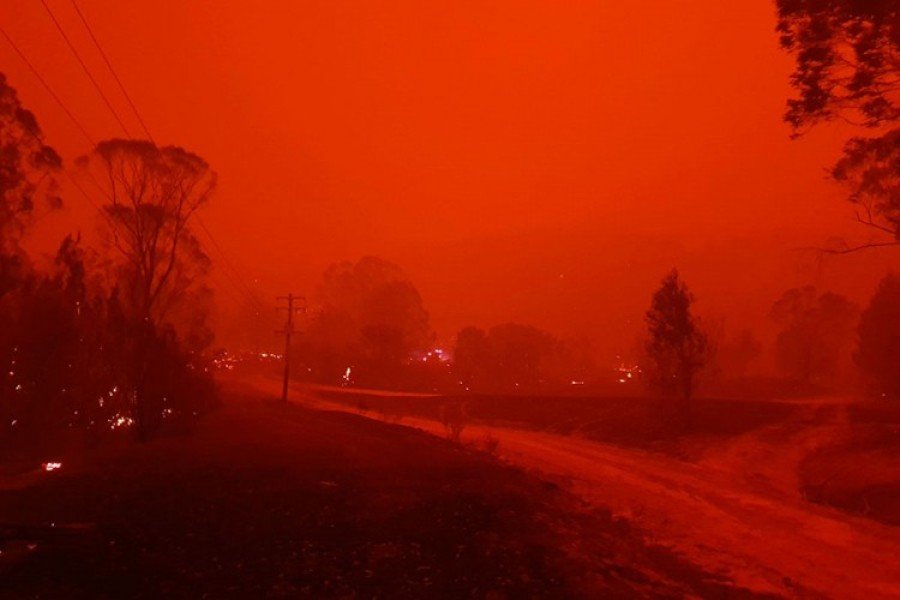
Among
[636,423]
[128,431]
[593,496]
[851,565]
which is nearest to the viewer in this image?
[851,565]

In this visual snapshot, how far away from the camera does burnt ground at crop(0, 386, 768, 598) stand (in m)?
9.36

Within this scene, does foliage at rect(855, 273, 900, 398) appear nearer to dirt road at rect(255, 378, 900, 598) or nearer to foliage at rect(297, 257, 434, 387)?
dirt road at rect(255, 378, 900, 598)

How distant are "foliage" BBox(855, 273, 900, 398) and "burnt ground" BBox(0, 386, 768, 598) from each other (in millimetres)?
45421

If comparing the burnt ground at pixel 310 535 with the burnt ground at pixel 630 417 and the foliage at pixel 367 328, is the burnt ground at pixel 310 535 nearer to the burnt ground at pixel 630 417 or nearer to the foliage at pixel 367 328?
the burnt ground at pixel 630 417

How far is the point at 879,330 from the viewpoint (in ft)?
186

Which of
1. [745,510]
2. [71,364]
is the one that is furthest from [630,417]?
[71,364]

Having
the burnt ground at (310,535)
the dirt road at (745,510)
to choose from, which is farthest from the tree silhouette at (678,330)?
the burnt ground at (310,535)

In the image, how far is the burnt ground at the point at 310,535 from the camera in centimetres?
936

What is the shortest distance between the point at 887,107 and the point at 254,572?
15229 millimetres

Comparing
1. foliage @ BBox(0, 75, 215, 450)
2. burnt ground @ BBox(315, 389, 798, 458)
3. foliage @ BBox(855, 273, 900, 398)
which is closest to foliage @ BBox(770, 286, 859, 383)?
foliage @ BBox(855, 273, 900, 398)

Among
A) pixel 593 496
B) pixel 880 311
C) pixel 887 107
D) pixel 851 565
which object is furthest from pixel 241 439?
pixel 880 311

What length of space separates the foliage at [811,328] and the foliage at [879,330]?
15.9 metres

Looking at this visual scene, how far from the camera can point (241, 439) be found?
2309cm

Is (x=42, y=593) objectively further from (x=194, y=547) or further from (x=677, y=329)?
(x=677, y=329)
